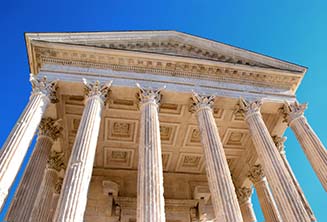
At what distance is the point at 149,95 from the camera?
14672mm

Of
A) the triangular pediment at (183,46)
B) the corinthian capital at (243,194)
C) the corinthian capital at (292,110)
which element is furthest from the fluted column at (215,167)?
the corinthian capital at (243,194)

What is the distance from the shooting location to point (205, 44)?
18.0 m

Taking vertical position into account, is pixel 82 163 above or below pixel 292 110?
below

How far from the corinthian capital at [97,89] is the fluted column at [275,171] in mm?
7223

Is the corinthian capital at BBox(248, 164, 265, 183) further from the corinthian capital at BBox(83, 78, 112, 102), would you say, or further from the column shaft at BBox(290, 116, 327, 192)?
the corinthian capital at BBox(83, 78, 112, 102)

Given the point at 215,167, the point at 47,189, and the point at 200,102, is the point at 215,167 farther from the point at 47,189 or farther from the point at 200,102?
the point at 47,189

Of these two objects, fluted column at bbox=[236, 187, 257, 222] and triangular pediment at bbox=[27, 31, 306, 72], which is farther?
fluted column at bbox=[236, 187, 257, 222]

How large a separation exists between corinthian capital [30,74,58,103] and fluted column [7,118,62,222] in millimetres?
1802

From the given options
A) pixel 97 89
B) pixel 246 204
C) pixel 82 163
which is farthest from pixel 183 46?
pixel 246 204

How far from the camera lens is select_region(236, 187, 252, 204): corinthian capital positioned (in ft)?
63.9

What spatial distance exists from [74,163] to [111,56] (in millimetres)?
7026

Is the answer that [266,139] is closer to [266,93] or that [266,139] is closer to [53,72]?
[266,93]

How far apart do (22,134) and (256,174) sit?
45.5 ft

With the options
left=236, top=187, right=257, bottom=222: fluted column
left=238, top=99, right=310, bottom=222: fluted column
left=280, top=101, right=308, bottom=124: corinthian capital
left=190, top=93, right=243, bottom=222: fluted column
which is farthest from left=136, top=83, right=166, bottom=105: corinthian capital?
left=236, top=187, right=257, bottom=222: fluted column
